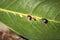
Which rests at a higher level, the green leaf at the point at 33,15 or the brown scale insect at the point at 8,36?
the brown scale insect at the point at 8,36

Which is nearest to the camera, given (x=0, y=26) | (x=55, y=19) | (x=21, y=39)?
(x=55, y=19)

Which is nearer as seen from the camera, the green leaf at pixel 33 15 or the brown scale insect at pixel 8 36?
the green leaf at pixel 33 15

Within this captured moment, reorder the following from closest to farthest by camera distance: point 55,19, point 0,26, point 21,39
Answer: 1. point 55,19
2. point 21,39
3. point 0,26

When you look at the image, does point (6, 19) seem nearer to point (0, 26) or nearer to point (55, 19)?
point (55, 19)

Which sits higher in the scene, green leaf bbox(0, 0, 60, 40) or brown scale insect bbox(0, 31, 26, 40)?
brown scale insect bbox(0, 31, 26, 40)

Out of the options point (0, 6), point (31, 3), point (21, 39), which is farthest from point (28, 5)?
point (21, 39)

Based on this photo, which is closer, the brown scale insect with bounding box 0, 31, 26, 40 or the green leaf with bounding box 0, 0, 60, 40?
the green leaf with bounding box 0, 0, 60, 40

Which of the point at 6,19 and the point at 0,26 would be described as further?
the point at 0,26

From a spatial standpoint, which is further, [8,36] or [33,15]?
[8,36]
